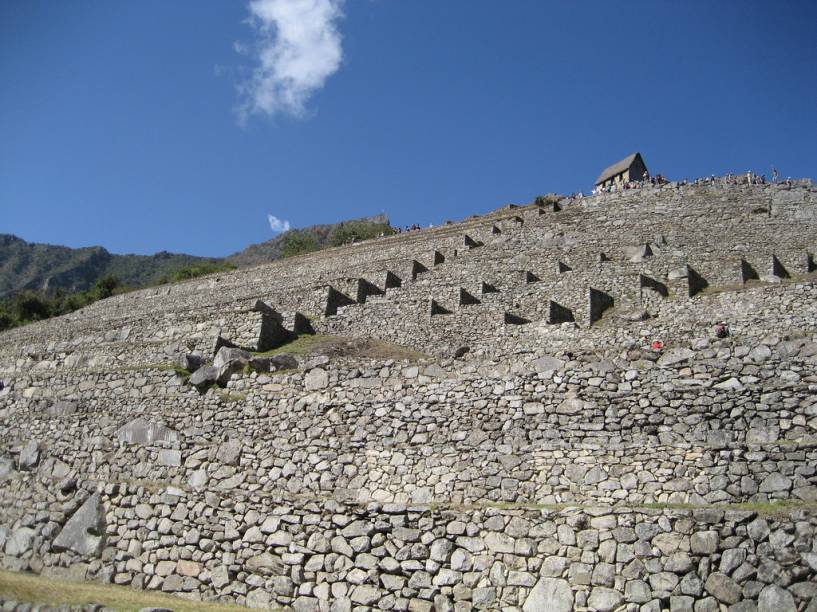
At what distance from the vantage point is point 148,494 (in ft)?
43.8

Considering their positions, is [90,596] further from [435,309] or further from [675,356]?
[435,309]

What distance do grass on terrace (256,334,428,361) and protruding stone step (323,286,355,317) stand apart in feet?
10.1

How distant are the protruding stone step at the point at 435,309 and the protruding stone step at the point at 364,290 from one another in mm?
6012

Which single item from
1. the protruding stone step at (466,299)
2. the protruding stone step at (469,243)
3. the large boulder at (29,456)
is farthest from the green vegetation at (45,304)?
the large boulder at (29,456)

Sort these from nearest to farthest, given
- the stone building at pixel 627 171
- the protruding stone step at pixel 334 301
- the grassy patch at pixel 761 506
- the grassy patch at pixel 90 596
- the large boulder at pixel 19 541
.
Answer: the grassy patch at pixel 761 506
the grassy patch at pixel 90 596
the large boulder at pixel 19 541
the protruding stone step at pixel 334 301
the stone building at pixel 627 171

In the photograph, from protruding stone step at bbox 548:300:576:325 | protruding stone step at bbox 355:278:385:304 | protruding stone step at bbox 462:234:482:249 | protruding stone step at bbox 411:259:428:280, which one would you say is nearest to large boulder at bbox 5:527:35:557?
protruding stone step at bbox 548:300:576:325

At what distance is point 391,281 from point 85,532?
71.6 feet

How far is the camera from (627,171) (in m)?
55.9

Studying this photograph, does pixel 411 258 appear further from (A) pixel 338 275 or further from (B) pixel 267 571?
(B) pixel 267 571

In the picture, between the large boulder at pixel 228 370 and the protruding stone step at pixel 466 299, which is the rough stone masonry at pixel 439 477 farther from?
the protruding stone step at pixel 466 299

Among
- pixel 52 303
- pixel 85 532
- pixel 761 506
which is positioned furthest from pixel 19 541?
pixel 52 303

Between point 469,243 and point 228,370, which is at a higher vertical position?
point 469,243

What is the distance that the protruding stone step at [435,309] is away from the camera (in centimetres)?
2614

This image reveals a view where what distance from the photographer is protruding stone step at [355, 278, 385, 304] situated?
31938 mm
